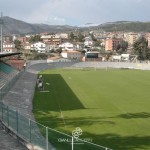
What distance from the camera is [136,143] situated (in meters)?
19.4

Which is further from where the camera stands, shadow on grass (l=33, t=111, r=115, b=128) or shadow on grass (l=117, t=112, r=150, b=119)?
shadow on grass (l=117, t=112, r=150, b=119)

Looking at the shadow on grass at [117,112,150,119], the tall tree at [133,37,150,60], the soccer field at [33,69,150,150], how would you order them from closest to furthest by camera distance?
the soccer field at [33,69,150,150] < the shadow on grass at [117,112,150,119] < the tall tree at [133,37,150,60]

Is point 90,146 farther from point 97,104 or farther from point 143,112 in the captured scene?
point 97,104

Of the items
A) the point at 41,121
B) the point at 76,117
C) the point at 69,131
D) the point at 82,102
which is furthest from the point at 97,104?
the point at 69,131

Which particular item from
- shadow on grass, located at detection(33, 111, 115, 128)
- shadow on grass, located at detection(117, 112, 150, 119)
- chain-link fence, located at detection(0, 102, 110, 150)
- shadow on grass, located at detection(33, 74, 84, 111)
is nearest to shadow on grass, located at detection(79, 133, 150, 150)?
shadow on grass, located at detection(33, 111, 115, 128)

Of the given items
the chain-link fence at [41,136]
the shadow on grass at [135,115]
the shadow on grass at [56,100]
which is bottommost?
the shadow on grass at [56,100]

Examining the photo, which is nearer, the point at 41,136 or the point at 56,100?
the point at 41,136

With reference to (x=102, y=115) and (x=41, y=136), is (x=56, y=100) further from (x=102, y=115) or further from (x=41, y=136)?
(x=41, y=136)

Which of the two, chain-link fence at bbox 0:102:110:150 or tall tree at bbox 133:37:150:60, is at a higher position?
chain-link fence at bbox 0:102:110:150

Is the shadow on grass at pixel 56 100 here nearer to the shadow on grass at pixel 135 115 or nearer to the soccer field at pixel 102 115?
the soccer field at pixel 102 115

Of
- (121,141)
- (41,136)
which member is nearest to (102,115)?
(121,141)

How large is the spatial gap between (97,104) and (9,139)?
16.0m

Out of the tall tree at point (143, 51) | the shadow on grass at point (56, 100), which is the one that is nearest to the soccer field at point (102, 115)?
the shadow on grass at point (56, 100)

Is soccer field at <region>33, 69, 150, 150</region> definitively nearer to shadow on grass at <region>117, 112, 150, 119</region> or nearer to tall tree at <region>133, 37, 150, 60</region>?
shadow on grass at <region>117, 112, 150, 119</region>
